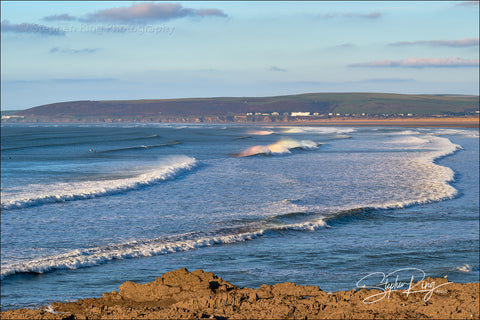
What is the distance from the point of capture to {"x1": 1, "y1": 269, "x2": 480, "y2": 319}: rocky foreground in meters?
6.01

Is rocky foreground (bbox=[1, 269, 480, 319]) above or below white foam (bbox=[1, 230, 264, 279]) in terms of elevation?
above

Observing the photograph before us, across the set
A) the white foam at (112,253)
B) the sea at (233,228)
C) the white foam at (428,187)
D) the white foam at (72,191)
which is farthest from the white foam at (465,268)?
the white foam at (72,191)

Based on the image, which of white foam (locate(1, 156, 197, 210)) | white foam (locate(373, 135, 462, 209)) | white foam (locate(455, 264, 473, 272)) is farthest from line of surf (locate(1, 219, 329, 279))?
white foam (locate(1, 156, 197, 210))

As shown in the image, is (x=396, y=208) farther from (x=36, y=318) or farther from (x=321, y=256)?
(x=36, y=318)

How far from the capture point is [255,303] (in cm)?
641

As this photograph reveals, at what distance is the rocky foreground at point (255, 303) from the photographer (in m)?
6.01

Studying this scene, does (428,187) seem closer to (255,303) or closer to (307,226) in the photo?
(307,226)

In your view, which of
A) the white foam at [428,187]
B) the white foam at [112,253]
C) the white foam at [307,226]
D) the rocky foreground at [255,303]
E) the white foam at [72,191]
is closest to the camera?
the rocky foreground at [255,303]

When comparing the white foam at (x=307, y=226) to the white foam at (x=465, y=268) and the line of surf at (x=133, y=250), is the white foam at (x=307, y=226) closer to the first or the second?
the line of surf at (x=133, y=250)

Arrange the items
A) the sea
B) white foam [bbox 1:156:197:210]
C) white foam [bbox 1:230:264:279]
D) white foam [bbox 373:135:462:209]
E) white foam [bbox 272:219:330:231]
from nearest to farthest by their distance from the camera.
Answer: the sea < white foam [bbox 1:230:264:279] < white foam [bbox 272:219:330:231] < white foam [bbox 1:156:197:210] < white foam [bbox 373:135:462:209]

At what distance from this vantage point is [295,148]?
57156mm

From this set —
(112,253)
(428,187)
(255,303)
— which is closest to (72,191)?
(112,253)

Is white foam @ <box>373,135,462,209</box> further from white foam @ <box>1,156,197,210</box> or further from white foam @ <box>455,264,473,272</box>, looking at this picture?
white foam @ <box>1,156,197,210</box>

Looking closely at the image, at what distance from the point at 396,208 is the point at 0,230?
44.2ft
